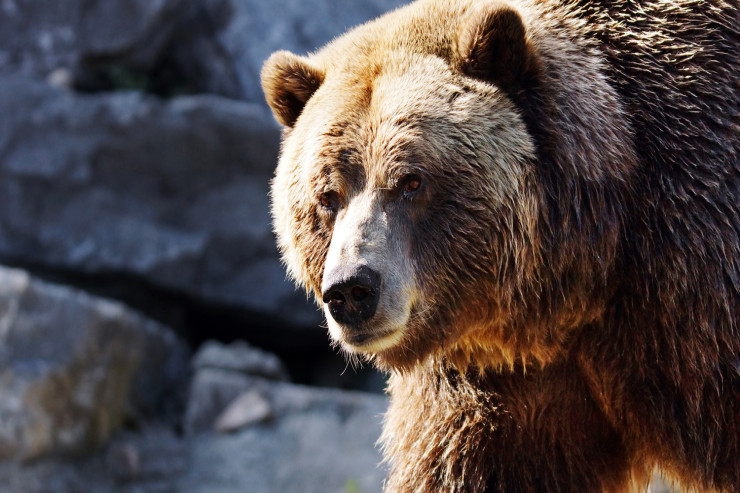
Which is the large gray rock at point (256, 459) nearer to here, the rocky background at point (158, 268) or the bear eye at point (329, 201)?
the rocky background at point (158, 268)

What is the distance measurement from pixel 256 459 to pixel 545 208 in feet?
16.8

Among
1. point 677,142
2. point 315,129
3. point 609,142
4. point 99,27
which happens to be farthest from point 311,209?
point 99,27

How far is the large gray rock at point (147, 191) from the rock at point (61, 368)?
112cm

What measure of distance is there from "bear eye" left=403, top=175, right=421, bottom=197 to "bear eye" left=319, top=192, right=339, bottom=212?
0.31 metres

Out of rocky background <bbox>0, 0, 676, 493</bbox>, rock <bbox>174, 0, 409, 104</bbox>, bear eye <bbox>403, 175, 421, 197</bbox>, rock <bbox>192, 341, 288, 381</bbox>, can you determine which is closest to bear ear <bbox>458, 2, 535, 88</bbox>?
bear eye <bbox>403, 175, 421, 197</bbox>

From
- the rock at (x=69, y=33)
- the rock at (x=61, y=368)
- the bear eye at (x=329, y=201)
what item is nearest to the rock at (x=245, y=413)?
the rock at (x=61, y=368)

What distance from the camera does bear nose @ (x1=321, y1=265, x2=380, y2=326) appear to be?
3.30 metres

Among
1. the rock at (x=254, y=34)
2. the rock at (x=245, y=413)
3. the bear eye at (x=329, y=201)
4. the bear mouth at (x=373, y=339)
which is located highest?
the bear eye at (x=329, y=201)

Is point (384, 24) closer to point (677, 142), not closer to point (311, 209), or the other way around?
point (311, 209)

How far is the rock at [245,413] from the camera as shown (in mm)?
8289

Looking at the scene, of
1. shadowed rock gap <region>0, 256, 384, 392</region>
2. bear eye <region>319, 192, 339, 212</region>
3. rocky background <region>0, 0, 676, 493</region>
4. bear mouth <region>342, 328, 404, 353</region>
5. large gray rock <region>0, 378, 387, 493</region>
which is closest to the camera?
bear mouth <region>342, 328, 404, 353</region>

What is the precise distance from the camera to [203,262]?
30.7 feet

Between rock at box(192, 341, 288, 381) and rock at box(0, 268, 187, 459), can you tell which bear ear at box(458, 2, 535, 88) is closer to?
rock at box(0, 268, 187, 459)

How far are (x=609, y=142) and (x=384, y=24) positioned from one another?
111cm
